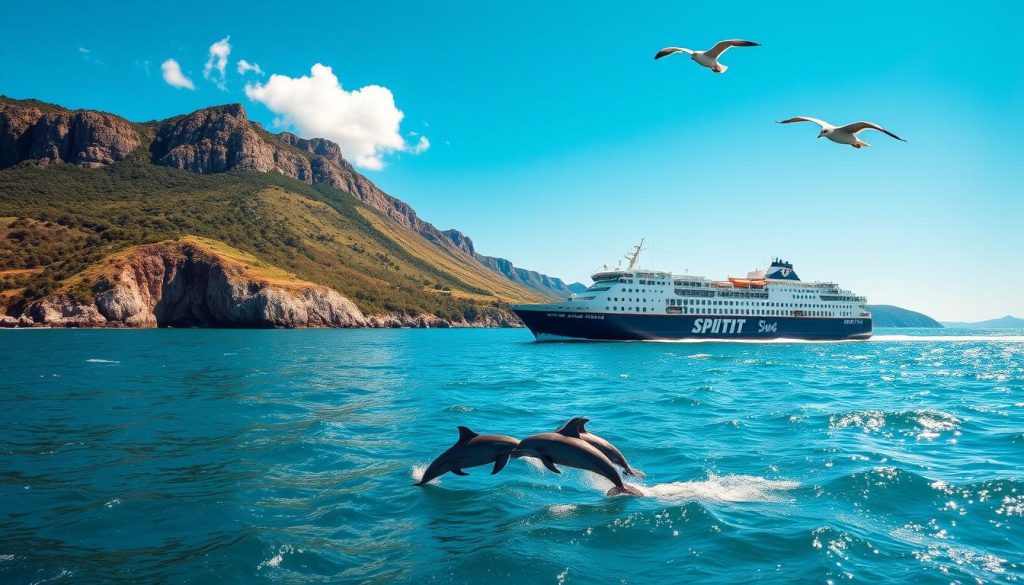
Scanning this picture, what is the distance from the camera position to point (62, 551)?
26.8 ft

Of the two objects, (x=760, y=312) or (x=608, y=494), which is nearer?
(x=608, y=494)

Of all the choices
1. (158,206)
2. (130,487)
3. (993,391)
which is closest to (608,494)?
(130,487)

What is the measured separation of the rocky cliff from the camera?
11494 cm

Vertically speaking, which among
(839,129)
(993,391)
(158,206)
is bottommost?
(993,391)

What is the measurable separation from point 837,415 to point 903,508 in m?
10.9

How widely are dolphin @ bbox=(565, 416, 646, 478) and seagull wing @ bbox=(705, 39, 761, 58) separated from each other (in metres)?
9.40

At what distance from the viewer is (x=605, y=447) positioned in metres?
11.8

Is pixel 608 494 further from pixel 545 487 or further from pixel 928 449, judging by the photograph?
pixel 928 449

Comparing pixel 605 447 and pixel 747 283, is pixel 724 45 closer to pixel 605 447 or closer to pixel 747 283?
pixel 605 447

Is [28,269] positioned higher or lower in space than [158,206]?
lower

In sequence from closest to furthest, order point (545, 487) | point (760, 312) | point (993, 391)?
1. point (545, 487)
2. point (993, 391)
3. point (760, 312)

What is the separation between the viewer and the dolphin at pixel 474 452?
10992 mm

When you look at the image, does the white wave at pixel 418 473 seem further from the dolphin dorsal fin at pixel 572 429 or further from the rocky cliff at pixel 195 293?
the rocky cliff at pixel 195 293

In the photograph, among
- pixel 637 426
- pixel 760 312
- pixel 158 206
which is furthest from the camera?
pixel 158 206
